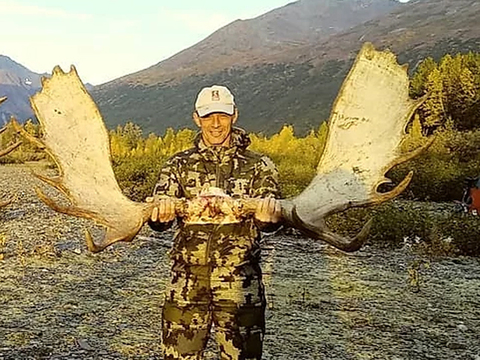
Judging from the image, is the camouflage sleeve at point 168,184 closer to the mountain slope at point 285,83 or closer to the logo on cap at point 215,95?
A: the logo on cap at point 215,95

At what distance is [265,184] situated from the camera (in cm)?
412

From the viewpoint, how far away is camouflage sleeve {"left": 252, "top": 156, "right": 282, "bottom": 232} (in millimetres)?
4090

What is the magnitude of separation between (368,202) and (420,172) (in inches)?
925

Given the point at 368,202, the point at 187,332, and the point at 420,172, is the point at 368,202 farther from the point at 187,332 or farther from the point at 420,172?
the point at 420,172

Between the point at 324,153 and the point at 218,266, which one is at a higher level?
the point at 324,153

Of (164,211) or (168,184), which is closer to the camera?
(164,211)

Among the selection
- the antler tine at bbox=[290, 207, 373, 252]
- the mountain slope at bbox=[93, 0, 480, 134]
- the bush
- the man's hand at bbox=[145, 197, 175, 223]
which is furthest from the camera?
the mountain slope at bbox=[93, 0, 480, 134]

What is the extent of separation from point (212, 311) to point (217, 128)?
100cm

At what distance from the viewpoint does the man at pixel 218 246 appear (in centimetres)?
403

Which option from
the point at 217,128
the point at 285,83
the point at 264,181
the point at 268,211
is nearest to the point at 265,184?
the point at 264,181

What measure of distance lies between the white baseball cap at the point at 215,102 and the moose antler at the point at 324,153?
20.6 inches

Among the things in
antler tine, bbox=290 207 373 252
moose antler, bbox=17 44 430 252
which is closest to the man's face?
moose antler, bbox=17 44 430 252

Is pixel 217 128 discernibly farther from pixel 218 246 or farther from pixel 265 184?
pixel 218 246

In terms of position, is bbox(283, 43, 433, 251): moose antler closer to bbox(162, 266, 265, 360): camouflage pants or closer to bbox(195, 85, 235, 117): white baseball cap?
bbox(162, 266, 265, 360): camouflage pants
